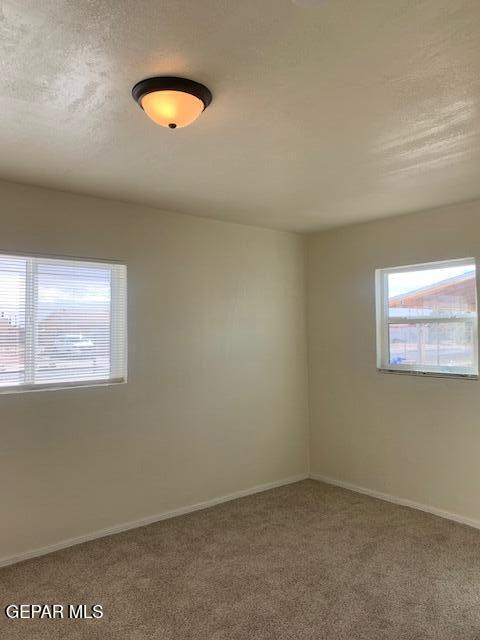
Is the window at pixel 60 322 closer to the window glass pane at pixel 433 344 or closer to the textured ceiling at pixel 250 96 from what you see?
the textured ceiling at pixel 250 96

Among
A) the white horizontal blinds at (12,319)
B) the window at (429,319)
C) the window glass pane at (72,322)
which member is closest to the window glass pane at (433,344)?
the window at (429,319)

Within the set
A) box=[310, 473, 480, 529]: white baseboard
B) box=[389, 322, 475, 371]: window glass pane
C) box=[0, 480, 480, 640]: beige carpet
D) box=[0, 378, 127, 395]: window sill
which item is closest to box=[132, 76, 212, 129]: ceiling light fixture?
box=[0, 378, 127, 395]: window sill

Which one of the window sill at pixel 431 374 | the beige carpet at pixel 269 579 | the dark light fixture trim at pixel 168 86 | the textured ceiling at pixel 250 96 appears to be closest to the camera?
the textured ceiling at pixel 250 96

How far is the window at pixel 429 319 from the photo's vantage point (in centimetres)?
375

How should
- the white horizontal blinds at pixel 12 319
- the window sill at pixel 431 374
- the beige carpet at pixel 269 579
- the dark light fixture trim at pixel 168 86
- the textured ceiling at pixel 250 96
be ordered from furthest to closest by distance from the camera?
the window sill at pixel 431 374, the white horizontal blinds at pixel 12 319, the beige carpet at pixel 269 579, the dark light fixture trim at pixel 168 86, the textured ceiling at pixel 250 96

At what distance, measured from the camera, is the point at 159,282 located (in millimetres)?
3850

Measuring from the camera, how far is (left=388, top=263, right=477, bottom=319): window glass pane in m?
3.75

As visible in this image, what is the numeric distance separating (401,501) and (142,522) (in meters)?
2.18

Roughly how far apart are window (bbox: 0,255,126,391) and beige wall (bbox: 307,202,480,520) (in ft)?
6.82

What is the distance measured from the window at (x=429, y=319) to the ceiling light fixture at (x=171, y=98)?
8.78ft

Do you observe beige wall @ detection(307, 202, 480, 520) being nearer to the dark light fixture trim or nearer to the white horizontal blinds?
the dark light fixture trim

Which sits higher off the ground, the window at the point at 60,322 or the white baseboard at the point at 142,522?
the window at the point at 60,322

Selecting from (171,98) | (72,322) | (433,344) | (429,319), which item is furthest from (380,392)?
(171,98)

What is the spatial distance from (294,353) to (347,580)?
91.8 inches
